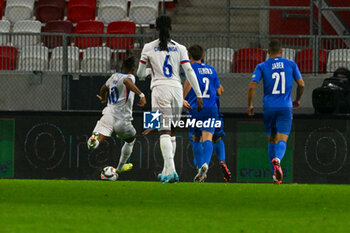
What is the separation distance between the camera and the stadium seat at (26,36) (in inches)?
628

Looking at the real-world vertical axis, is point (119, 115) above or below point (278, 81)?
below

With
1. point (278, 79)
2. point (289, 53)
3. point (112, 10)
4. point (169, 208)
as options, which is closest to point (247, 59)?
point (289, 53)

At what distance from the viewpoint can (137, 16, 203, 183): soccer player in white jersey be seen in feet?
34.4

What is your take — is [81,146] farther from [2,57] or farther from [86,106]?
[2,57]

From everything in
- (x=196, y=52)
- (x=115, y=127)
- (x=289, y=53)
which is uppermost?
(x=289, y=53)

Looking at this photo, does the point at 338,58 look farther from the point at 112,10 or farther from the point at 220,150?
the point at 112,10

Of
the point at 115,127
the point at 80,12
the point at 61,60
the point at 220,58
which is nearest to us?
the point at 115,127

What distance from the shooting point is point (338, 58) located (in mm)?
15570

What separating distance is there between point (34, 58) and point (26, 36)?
1.65 feet

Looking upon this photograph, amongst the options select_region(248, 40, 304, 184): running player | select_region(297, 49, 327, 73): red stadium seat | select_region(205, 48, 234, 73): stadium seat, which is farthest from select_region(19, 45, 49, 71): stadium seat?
select_region(248, 40, 304, 184): running player

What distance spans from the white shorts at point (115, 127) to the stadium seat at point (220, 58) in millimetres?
3401

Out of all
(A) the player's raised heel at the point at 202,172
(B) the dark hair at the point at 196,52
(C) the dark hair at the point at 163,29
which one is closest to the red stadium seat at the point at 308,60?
(B) the dark hair at the point at 196,52

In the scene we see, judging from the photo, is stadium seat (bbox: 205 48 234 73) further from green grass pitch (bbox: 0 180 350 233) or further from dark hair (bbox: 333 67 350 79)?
green grass pitch (bbox: 0 180 350 233)

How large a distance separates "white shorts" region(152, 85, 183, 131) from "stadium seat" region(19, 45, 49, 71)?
5.63 m
